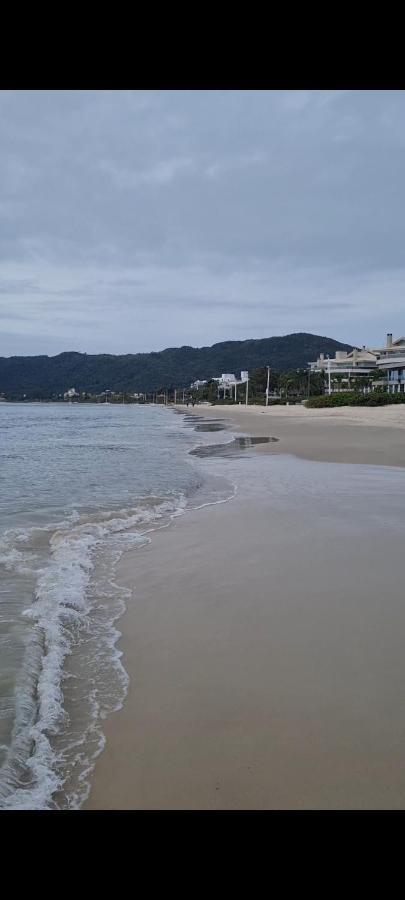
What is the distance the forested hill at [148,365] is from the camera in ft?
541

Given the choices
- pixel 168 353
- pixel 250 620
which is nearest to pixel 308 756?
pixel 250 620

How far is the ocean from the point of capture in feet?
8.50

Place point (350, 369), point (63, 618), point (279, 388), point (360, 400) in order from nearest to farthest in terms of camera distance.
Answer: point (63, 618) < point (360, 400) < point (350, 369) < point (279, 388)

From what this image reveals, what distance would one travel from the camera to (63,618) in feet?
14.2

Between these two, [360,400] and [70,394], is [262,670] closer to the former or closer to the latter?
[360,400]

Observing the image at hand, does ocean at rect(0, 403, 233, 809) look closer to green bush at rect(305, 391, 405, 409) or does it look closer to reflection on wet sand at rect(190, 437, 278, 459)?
reflection on wet sand at rect(190, 437, 278, 459)

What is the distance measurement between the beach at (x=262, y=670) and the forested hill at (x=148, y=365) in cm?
14898

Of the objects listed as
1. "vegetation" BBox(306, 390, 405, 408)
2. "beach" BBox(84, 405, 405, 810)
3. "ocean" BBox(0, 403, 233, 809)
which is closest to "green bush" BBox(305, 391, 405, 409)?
"vegetation" BBox(306, 390, 405, 408)

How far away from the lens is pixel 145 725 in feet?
9.39

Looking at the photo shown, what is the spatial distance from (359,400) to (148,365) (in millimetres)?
145594

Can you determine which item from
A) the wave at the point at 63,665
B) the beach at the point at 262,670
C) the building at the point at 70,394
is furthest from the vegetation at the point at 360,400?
the building at the point at 70,394

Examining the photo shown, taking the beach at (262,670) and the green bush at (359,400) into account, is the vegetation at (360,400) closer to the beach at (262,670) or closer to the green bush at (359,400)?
the green bush at (359,400)

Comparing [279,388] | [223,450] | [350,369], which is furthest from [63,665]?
[279,388]
